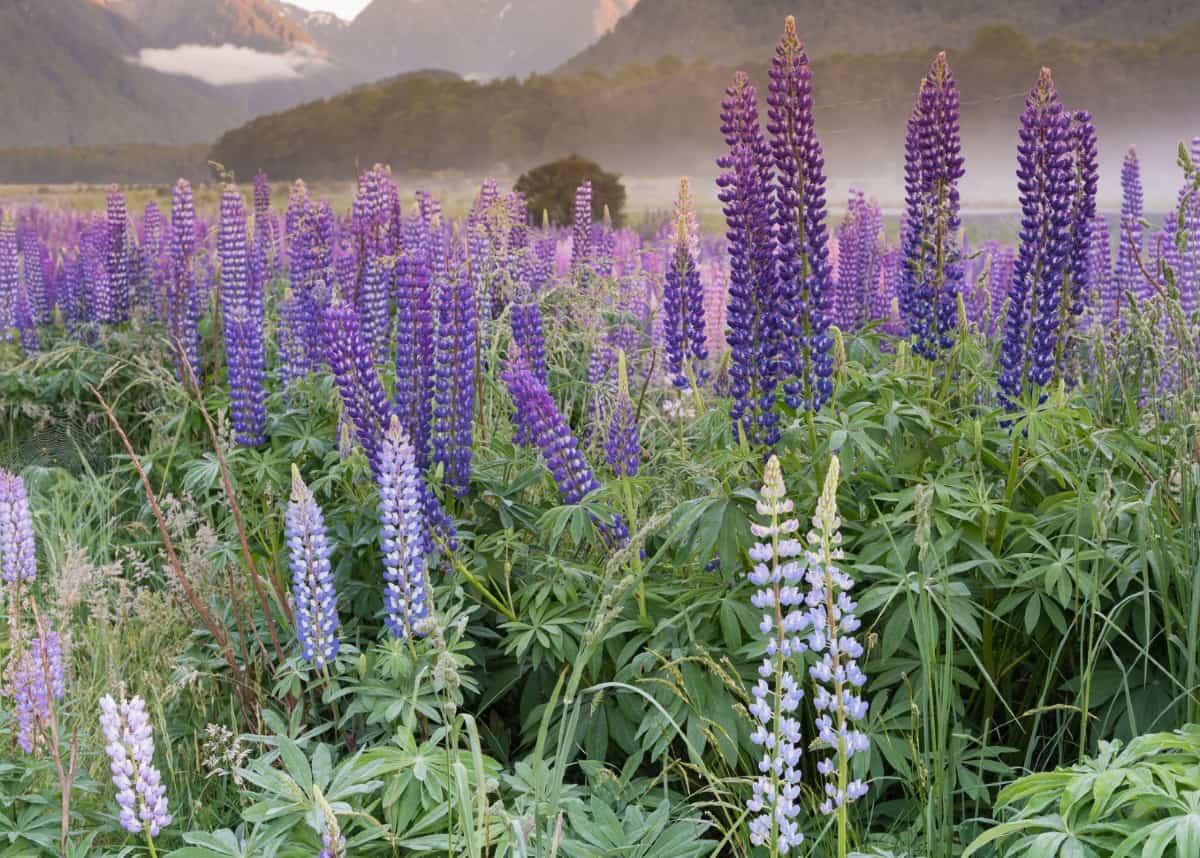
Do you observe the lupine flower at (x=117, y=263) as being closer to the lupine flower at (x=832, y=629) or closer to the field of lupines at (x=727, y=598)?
the field of lupines at (x=727, y=598)

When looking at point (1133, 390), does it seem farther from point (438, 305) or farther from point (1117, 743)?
point (438, 305)

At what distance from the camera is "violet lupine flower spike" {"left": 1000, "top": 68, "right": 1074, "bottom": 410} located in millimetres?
3189

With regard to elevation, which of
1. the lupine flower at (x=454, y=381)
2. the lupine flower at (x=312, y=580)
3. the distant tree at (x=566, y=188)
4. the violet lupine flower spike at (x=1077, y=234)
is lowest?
the lupine flower at (x=312, y=580)

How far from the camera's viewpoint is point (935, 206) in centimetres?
329

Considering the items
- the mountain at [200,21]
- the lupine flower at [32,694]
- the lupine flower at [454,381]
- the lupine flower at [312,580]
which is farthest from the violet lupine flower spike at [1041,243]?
the mountain at [200,21]

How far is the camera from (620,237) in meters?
11.0

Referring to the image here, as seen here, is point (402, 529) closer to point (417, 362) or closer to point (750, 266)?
point (417, 362)

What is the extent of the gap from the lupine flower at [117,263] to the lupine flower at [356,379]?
445 cm

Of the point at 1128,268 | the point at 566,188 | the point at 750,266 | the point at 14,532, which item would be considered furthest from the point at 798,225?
the point at 566,188

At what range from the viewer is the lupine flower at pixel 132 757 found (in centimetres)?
204

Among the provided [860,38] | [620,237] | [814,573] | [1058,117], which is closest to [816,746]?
[814,573]

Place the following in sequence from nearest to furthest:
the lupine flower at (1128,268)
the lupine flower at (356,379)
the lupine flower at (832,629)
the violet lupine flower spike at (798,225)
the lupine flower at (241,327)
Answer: the lupine flower at (832,629), the violet lupine flower spike at (798,225), the lupine flower at (356,379), the lupine flower at (241,327), the lupine flower at (1128,268)

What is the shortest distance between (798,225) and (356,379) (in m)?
1.36

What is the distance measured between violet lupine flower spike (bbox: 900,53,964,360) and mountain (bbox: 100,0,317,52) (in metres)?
23.7
